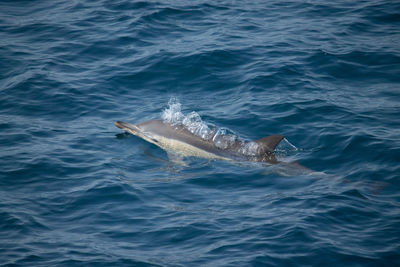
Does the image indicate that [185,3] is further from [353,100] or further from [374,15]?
[353,100]

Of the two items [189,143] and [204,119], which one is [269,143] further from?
[204,119]

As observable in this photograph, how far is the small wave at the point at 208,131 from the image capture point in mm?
11992

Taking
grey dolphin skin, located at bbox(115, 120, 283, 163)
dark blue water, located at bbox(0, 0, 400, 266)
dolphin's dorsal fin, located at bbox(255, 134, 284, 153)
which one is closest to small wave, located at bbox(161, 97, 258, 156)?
grey dolphin skin, located at bbox(115, 120, 283, 163)

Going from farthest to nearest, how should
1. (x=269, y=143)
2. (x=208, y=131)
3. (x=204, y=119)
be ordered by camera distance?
(x=204, y=119) → (x=208, y=131) → (x=269, y=143)

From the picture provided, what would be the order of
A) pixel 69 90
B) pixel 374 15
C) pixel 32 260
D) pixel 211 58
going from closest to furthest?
pixel 32 260, pixel 69 90, pixel 211 58, pixel 374 15

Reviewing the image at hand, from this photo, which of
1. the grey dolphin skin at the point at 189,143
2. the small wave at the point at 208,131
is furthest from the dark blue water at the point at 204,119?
the small wave at the point at 208,131

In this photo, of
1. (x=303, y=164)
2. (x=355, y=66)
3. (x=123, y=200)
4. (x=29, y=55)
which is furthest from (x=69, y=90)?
(x=355, y=66)

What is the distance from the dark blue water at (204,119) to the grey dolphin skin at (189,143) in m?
0.27

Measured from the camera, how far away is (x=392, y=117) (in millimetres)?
13086

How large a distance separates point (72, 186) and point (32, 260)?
2.82 metres

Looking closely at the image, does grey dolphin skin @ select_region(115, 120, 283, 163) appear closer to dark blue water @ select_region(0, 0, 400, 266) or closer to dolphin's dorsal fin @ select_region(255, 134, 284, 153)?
dolphin's dorsal fin @ select_region(255, 134, 284, 153)

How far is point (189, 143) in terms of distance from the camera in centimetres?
1247

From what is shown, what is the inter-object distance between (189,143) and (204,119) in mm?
1454

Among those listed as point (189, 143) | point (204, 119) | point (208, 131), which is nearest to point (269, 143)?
point (208, 131)
